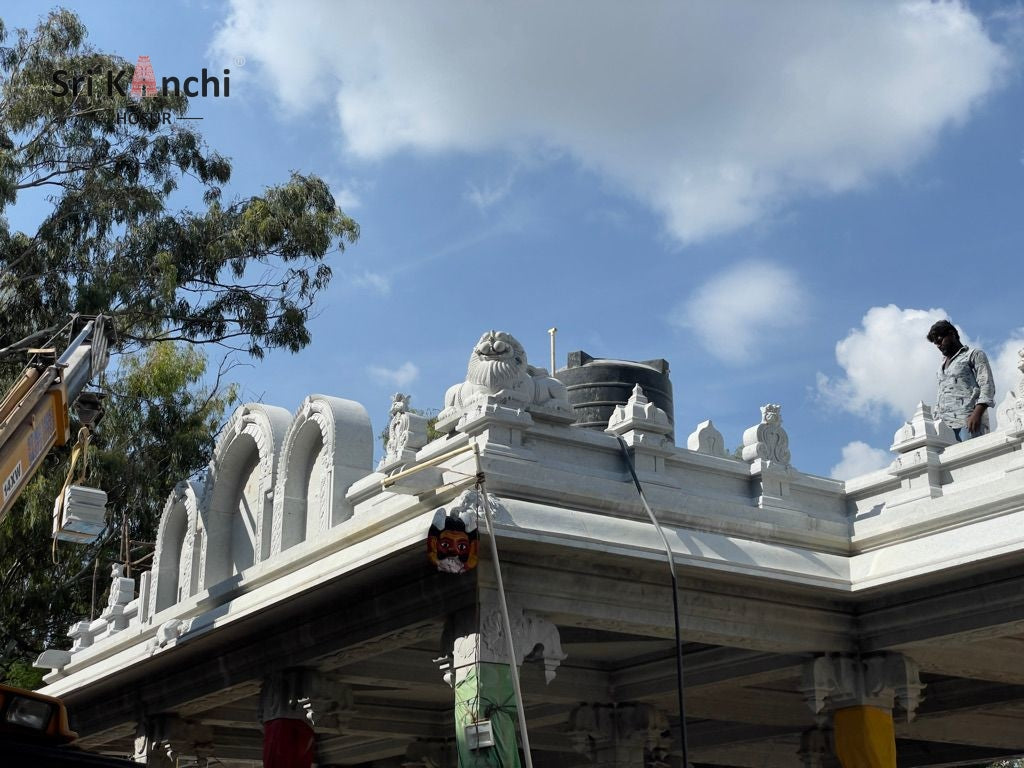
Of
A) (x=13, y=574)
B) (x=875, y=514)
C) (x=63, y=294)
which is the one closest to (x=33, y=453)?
(x=875, y=514)

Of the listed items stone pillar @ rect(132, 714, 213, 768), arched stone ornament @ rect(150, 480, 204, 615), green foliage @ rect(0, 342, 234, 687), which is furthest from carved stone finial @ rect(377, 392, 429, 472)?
green foliage @ rect(0, 342, 234, 687)

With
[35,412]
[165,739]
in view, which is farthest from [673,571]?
[165,739]

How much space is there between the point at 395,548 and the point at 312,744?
13.0 feet

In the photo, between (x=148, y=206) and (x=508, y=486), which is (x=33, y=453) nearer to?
(x=508, y=486)

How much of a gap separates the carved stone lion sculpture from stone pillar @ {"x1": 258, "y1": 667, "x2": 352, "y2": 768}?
339cm

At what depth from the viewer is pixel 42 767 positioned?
5.37 m

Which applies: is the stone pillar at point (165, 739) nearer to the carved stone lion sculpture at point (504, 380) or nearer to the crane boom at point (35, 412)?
the crane boom at point (35, 412)

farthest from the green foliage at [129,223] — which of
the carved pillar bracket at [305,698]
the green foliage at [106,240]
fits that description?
the carved pillar bracket at [305,698]

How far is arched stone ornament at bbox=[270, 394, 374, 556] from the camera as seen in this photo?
1323cm

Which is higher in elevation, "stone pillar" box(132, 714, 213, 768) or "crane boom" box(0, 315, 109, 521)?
"crane boom" box(0, 315, 109, 521)

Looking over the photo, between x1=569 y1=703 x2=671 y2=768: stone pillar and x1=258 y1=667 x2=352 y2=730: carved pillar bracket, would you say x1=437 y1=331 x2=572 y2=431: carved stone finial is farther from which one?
x1=569 y1=703 x2=671 y2=768: stone pillar

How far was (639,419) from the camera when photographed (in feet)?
40.2

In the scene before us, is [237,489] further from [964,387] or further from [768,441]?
[964,387]

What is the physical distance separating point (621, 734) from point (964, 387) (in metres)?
5.47
